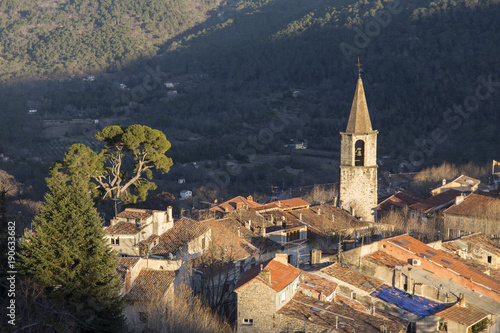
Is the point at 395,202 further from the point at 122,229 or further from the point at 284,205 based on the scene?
the point at 122,229

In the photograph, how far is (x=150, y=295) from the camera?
2098 centimetres

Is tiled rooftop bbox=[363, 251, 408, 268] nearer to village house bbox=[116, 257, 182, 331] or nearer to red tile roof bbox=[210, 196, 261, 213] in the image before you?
village house bbox=[116, 257, 182, 331]

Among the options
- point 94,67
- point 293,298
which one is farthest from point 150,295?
point 94,67

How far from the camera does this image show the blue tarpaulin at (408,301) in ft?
75.9

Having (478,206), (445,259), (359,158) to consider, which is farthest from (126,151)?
(478,206)

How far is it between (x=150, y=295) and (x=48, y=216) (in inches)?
167

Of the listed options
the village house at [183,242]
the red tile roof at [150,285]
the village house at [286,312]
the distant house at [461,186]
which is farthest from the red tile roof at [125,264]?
the distant house at [461,186]

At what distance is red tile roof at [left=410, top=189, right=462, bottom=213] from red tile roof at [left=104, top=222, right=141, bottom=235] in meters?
19.4

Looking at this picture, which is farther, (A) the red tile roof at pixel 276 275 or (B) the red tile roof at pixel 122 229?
(B) the red tile roof at pixel 122 229

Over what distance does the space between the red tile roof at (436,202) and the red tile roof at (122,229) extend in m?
19.4

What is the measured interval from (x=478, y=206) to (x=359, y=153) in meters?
8.40

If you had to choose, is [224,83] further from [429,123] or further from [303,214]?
[303,214]

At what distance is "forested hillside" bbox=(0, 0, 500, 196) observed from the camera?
3110 inches

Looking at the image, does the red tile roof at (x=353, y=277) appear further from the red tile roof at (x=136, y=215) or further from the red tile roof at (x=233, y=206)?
the red tile roof at (x=233, y=206)
